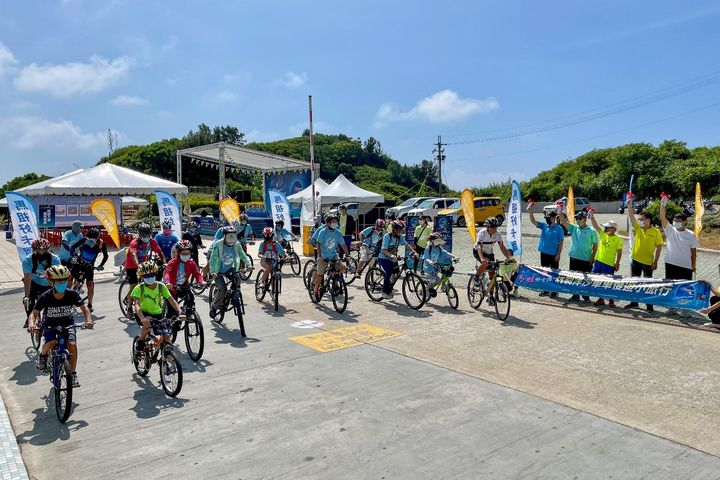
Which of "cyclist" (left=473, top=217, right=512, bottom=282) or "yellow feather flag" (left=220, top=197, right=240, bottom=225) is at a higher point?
"yellow feather flag" (left=220, top=197, right=240, bottom=225)

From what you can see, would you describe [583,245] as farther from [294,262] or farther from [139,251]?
[139,251]

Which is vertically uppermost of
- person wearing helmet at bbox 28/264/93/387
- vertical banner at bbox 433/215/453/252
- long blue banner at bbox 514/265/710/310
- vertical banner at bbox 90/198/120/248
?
vertical banner at bbox 90/198/120/248

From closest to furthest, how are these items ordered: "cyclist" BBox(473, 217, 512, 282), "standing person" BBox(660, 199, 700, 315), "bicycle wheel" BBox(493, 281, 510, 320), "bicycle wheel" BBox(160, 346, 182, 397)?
"bicycle wheel" BBox(160, 346, 182, 397) < "standing person" BBox(660, 199, 700, 315) < "bicycle wheel" BBox(493, 281, 510, 320) < "cyclist" BBox(473, 217, 512, 282)

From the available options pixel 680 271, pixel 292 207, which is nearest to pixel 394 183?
pixel 292 207

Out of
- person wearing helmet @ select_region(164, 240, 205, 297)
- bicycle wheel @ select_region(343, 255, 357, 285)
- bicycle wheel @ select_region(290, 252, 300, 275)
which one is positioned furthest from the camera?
bicycle wheel @ select_region(290, 252, 300, 275)

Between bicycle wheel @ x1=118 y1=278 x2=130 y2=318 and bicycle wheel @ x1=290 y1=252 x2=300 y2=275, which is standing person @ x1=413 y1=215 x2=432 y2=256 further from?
bicycle wheel @ x1=118 y1=278 x2=130 y2=318

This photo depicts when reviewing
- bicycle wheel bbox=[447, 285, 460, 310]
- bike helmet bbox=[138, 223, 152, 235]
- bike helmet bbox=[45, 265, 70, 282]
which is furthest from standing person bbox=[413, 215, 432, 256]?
bike helmet bbox=[45, 265, 70, 282]

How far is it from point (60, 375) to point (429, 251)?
271 inches

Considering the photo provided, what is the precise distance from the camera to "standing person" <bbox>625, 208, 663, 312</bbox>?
9.83m

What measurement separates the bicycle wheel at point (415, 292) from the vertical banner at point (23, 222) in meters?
8.60

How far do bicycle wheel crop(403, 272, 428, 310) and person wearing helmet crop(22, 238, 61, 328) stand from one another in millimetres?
6261

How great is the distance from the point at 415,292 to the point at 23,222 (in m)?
9.10

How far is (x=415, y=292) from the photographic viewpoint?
1062 cm

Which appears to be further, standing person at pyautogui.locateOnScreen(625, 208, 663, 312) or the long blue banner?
standing person at pyautogui.locateOnScreen(625, 208, 663, 312)
